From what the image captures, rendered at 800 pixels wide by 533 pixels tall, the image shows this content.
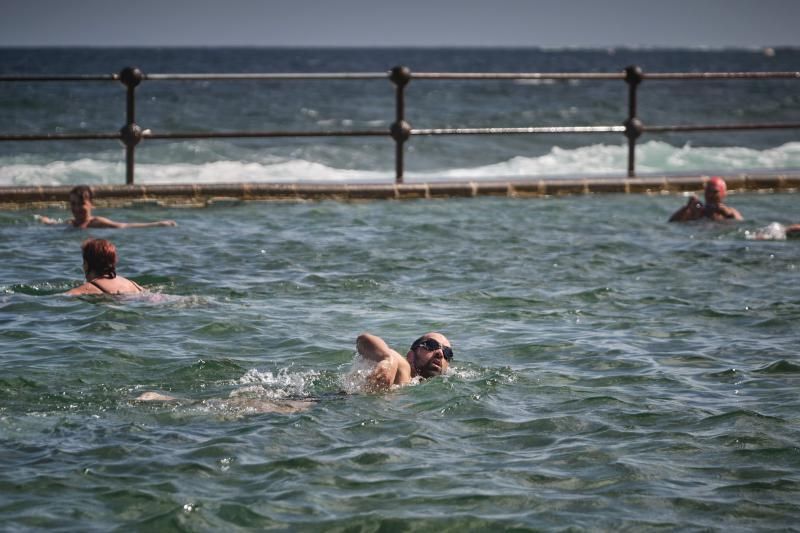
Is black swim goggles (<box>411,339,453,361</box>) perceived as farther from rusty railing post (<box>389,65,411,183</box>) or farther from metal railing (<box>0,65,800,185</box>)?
rusty railing post (<box>389,65,411,183</box>)

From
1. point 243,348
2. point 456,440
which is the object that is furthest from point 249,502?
point 243,348

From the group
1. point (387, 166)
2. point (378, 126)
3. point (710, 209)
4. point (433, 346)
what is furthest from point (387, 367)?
point (378, 126)

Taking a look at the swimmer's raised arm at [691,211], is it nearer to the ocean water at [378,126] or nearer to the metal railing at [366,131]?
the metal railing at [366,131]

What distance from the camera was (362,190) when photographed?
47.2ft

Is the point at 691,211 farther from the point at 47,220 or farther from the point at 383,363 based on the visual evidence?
the point at 383,363

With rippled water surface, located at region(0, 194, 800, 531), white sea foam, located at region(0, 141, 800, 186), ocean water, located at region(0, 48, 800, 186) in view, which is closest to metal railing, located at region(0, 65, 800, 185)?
ocean water, located at region(0, 48, 800, 186)

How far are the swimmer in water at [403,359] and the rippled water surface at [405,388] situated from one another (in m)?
0.11

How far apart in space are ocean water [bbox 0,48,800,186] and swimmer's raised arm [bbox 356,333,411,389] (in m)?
8.27

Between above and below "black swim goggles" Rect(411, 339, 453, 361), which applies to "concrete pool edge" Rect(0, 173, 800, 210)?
above

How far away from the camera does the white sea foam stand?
2298cm

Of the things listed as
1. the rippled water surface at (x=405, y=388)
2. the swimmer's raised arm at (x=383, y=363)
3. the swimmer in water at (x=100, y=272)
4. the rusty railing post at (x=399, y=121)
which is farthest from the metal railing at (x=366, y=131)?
the swimmer's raised arm at (x=383, y=363)

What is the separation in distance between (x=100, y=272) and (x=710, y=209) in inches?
262

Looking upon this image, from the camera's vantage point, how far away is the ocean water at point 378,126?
997 inches

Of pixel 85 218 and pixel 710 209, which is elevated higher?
pixel 710 209
